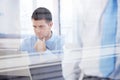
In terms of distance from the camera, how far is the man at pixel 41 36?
6.07ft

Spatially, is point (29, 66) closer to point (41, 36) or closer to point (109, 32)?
point (41, 36)

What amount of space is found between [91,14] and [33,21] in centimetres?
41

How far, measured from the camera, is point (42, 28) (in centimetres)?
189

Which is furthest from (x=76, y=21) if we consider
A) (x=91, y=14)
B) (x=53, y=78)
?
(x=53, y=78)

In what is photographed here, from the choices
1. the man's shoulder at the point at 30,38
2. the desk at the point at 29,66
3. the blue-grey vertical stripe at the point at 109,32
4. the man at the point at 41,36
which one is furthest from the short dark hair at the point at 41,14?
the blue-grey vertical stripe at the point at 109,32

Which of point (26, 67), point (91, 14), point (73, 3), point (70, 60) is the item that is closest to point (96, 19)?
point (91, 14)

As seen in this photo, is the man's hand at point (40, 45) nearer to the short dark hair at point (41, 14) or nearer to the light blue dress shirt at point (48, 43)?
the light blue dress shirt at point (48, 43)

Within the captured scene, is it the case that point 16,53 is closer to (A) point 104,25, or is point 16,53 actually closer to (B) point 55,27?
(B) point 55,27

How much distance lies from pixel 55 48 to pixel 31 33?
20cm

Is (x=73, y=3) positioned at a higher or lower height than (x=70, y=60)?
higher

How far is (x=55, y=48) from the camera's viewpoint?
193 cm

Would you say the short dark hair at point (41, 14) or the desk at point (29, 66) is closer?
the desk at point (29, 66)

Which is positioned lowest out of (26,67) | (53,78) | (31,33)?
(53,78)

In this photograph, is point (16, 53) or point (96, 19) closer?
point (16, 53)
